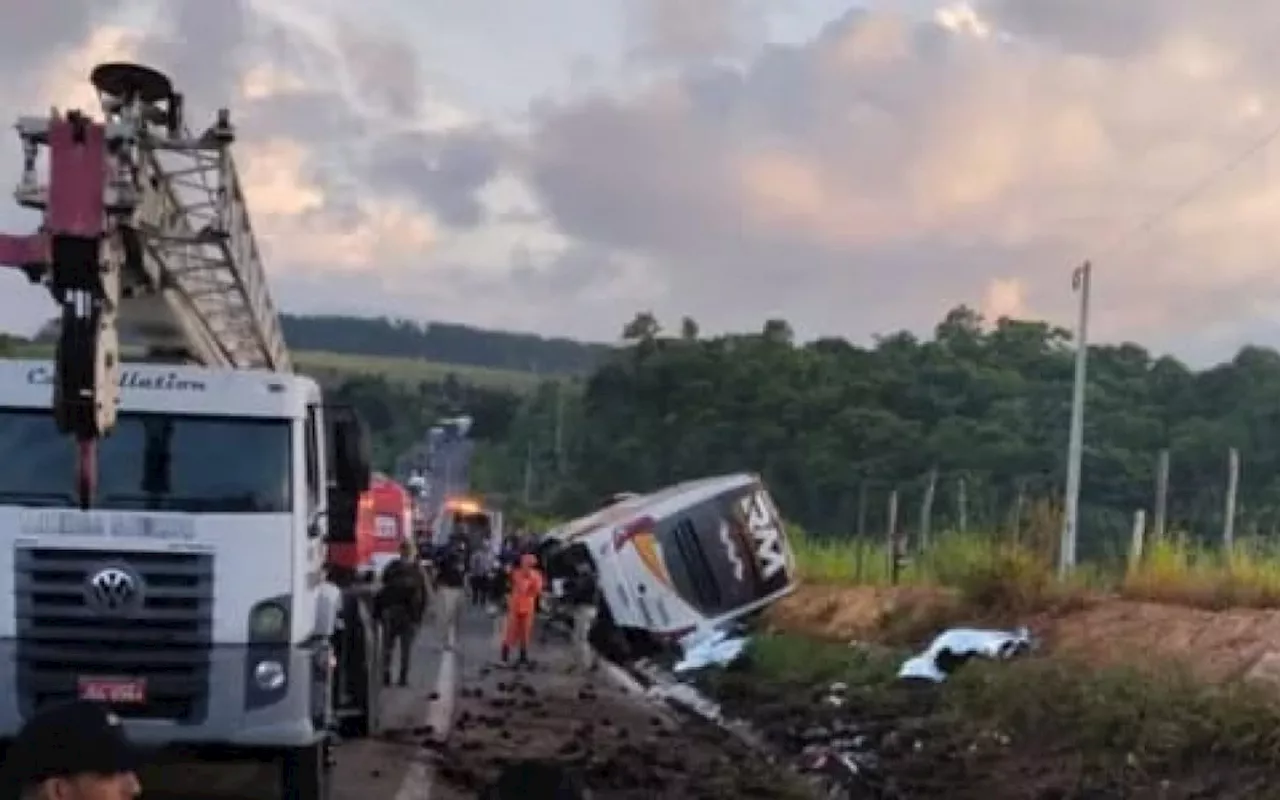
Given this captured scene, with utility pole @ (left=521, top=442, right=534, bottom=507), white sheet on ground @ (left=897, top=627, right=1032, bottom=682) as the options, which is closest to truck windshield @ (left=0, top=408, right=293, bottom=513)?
white sheet on ground @ (left=897, top=627, right=1032, bottom=682)

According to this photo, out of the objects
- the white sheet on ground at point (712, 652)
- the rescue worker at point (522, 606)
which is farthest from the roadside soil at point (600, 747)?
the rescue worker at point (522, 606)

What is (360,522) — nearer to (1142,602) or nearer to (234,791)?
(234,791)

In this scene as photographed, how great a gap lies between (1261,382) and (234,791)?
35861mm

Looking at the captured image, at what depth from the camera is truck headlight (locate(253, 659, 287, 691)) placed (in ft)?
44.7

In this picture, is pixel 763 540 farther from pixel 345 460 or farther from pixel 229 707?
pixel 229 707

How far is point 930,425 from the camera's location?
5491 centimetres

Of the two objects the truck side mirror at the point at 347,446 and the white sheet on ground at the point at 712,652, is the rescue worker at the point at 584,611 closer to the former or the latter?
the white sheet on ground at the point at 712,652

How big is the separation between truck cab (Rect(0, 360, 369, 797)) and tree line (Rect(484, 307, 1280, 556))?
15.6 meters

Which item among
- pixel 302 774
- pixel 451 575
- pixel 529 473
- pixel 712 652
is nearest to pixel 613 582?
pixel 712 652

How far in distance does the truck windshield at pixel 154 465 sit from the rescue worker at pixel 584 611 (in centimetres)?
1905

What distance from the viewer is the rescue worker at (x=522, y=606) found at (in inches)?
1280

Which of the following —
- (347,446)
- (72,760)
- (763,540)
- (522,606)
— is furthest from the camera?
(763,540)

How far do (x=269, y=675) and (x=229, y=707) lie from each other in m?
0.30

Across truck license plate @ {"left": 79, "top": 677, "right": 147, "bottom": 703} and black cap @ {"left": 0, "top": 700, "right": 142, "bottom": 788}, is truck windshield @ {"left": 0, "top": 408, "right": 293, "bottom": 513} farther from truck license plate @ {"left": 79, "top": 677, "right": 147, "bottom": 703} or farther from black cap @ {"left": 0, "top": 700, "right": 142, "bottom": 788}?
black cap @ {"left": 0, "top": 700, "right": 142, "bottom": 788}
